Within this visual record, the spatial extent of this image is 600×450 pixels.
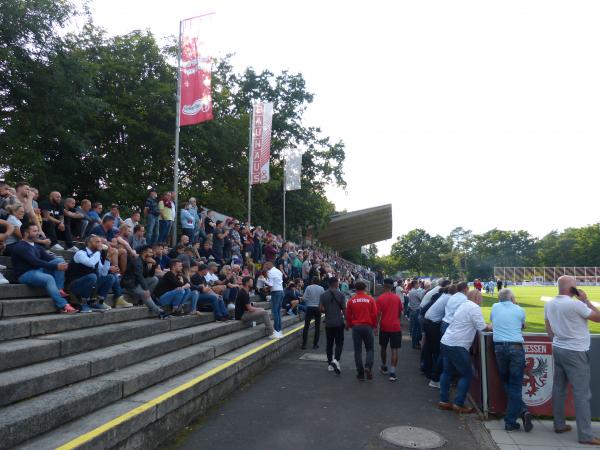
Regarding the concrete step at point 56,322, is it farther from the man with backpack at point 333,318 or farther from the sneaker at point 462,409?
the sneaker at point 462,409

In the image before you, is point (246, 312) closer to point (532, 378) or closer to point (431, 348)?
point (431, 348)

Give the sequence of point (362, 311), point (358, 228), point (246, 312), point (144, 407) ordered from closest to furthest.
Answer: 1. point (144, 407)
2. point (362, 311)
3. point (246, 312)
4. point (358, 228)

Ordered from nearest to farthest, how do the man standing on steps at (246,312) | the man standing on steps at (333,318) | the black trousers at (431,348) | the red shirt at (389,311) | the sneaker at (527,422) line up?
the sneaker at (527,422) → the black trousers at (431,348) → the red shirt at (389,311) → the man standing on steps at (333,318) → the man standing on steps at (246,312)

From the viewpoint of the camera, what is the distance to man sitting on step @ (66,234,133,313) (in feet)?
24.3

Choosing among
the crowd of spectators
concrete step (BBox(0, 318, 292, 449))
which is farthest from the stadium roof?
concrete step (BBox(0, 318, 292, 449))

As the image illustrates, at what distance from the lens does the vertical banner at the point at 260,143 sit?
72.3 ft

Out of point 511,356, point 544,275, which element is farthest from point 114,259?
point 544,275

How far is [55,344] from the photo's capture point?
5562mm

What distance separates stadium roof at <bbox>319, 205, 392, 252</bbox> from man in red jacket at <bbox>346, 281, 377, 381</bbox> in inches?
1291

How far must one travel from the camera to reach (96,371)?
5547mm

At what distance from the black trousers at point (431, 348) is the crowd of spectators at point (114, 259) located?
402 centimetres

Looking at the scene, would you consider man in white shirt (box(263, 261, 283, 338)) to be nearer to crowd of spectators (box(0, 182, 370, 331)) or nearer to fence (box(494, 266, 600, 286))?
crowd of spectators (box(0, 182, 370, 331))

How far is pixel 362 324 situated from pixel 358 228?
4359 cm

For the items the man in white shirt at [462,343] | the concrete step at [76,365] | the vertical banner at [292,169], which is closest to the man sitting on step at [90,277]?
the concrete step at [76,365]
